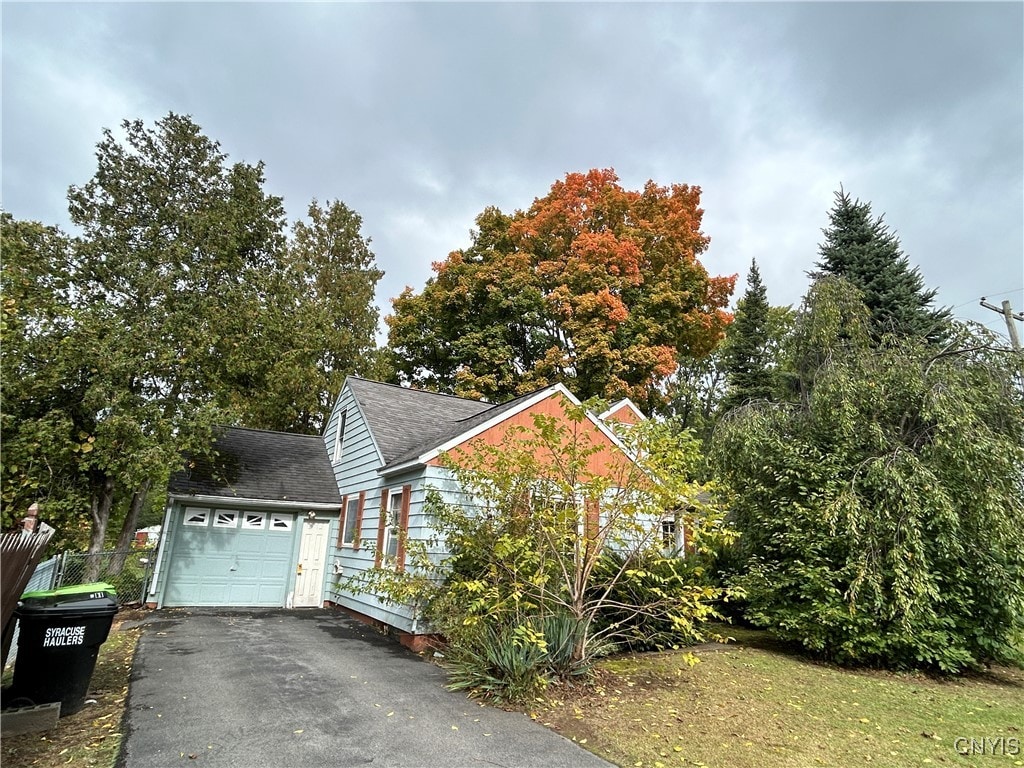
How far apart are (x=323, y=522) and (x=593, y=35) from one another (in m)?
13.0

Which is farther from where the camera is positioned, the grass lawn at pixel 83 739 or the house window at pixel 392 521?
the house window at pixel 392 521

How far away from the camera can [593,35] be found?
364 inches

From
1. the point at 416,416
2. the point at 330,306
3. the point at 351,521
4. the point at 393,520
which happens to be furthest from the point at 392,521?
the point at 330,306

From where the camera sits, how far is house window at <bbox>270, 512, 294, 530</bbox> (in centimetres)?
1401

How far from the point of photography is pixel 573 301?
22.0 meters

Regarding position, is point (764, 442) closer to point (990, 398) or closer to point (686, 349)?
point (990, 398)

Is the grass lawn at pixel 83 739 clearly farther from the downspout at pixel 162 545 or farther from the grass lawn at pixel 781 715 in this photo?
the downspout at pixel 162 545

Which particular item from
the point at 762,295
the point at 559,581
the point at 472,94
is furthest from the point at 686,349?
the point at 559,581

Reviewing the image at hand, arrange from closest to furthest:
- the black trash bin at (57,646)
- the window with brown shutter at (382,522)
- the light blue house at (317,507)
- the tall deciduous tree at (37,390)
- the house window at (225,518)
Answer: the black trash bin at (57,646), the tall deciduous tree at (37,390), the window with brown shutter at (382,522), the light blue house at (317,507), the house window at (225,518)

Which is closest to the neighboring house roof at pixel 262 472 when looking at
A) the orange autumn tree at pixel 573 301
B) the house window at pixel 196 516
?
the house window at pixel 196 516

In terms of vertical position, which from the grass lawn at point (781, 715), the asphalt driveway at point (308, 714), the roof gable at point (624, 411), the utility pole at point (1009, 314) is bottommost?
the grass lawn at point (781, 715)

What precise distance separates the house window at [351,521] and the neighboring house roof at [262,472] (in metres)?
0.78

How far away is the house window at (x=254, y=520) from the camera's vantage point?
13.7m

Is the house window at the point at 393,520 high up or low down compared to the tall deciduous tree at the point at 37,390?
down
